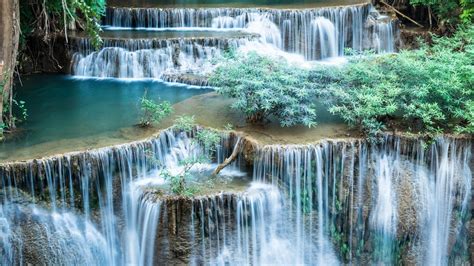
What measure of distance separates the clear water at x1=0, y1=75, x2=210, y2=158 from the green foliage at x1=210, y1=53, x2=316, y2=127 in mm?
1859

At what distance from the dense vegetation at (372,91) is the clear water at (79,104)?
6.53ft

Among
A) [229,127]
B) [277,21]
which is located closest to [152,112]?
[229,127]

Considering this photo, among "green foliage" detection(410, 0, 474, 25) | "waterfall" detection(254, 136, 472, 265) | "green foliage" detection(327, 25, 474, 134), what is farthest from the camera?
"green foliage" detection(410, 0, 474, 25)

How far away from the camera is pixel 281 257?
27.9ft

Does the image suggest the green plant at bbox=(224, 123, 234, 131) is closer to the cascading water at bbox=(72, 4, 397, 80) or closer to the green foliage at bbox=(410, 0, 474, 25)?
the cascading water at bbox=(72, 4, 397, 80)

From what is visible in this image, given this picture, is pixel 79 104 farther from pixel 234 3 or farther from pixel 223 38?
pixel 234 3

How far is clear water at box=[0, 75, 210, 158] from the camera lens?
957 cm

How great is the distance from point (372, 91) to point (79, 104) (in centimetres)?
561

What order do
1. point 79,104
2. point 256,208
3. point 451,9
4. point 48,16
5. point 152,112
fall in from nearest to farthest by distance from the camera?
1. point 256,208
2. point 152,112
3. point 79,104
4. point 48,16
5. point 451,9

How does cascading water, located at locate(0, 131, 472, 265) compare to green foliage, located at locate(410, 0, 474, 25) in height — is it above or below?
below

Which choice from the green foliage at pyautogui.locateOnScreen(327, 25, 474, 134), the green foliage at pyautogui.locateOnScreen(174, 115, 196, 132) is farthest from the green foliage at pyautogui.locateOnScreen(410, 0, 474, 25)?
the green foliage at pyautogui.locateOnScreen(174, 115, 196, 132)

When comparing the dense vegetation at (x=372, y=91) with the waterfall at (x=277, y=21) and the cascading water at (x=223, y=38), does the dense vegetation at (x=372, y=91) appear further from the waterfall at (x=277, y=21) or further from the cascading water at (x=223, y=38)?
the waterfall at (x=277, y=21)

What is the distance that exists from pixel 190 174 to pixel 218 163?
0.63 metres

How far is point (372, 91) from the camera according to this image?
924 centimetres
